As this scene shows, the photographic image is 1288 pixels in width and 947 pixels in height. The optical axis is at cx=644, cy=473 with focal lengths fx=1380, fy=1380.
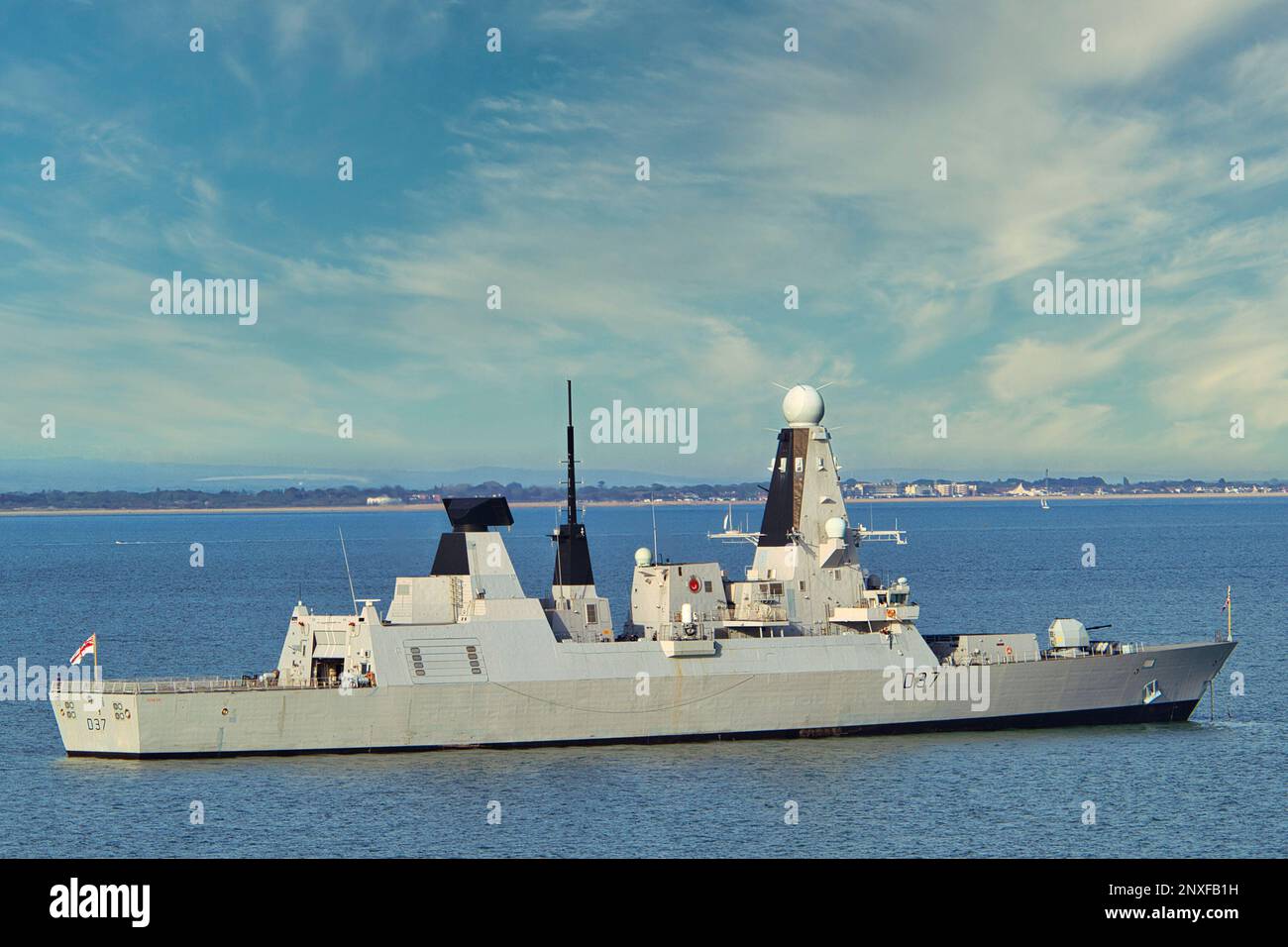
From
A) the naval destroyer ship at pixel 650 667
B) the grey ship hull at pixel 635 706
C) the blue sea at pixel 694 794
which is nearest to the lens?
the blue sea at pixel 694 794

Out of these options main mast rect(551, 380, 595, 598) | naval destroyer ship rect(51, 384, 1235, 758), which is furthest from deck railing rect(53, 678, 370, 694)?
main mast rect(551, 380, 595, 598)

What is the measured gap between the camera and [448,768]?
31562 mm

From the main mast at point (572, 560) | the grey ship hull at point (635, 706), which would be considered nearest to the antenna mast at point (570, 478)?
the main mast at point (572, 560)

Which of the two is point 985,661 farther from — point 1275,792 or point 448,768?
point 448,768

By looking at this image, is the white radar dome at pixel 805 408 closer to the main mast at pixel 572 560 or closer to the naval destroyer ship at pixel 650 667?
the naval destroyer ship at pixel 650 667

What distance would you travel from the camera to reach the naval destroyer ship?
32.7 metres

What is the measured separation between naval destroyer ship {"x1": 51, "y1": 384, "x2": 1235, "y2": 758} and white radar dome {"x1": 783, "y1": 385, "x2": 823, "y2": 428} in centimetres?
5

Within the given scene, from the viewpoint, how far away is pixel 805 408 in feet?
131

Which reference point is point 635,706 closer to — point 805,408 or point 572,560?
point 572,560

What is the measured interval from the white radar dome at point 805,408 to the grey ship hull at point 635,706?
6.99m

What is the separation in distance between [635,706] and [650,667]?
1.05 meters

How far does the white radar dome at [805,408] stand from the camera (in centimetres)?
3988

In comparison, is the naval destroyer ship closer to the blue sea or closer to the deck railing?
the deck railing

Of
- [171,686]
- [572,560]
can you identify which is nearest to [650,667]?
[572,560]
